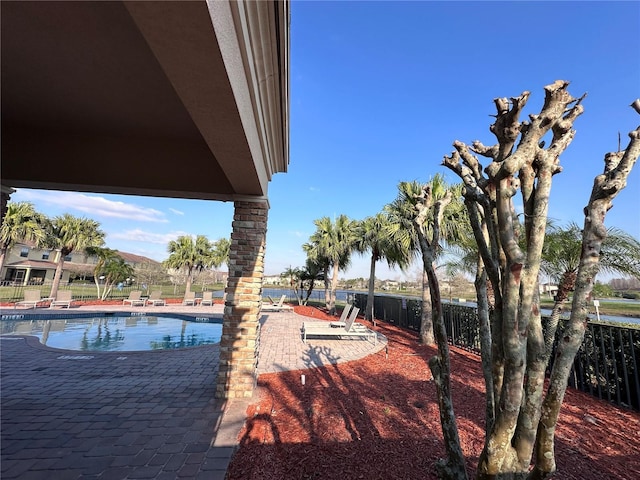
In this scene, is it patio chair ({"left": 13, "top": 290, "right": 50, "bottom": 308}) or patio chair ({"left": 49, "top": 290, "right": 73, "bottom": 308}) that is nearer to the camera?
patio chair ({"left": 13, "top": 290, "right": 50, "bottom": 308})

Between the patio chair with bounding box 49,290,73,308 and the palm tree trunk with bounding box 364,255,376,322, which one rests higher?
the palm tree trunk with bounding box 364,255,376,322

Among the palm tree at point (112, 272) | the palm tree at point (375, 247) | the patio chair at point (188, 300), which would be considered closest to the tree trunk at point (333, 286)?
the palm tree at point (375, 247)

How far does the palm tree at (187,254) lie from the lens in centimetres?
2398

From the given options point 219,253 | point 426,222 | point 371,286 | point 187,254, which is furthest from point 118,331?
point 219,253

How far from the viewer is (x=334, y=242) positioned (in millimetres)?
16375

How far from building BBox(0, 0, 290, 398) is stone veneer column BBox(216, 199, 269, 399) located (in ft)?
0.06

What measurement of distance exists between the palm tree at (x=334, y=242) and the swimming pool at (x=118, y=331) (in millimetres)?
6840

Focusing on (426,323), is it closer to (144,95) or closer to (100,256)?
(144,95)

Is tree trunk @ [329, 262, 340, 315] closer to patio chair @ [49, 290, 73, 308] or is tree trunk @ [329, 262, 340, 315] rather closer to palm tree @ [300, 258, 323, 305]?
palm tree @ [300, 258, 323, 305]

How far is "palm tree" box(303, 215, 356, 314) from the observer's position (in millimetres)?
15617

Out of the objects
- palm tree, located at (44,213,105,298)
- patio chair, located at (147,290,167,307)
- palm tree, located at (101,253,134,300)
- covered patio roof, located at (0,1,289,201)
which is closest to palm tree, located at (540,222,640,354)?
covered patio roof, located at (0,1,289,201)

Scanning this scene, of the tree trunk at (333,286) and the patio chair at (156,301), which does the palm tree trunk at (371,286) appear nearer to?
the tree trunk at (333,286)

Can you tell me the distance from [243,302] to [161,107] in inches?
118

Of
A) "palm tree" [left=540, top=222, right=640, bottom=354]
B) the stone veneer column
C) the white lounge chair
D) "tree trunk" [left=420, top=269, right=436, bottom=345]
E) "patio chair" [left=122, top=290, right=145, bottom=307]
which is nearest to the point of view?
the stone veneer column
